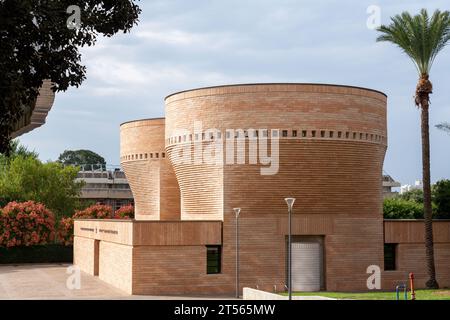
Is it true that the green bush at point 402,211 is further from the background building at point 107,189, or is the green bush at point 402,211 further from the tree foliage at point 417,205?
the background building at point 107,189

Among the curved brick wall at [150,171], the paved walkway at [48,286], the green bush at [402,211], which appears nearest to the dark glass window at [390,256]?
the paved walkway at [48,286]

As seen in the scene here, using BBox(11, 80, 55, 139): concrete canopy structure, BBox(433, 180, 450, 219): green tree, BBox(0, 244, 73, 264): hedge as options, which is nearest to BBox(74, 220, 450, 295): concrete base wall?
BBox(433, 180, 450, 219): green tree

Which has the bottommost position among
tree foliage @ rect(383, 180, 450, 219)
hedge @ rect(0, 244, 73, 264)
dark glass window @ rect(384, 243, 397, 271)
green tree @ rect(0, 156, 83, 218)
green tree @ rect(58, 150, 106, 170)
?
hedge @ rect(0, 244, 73, 264)

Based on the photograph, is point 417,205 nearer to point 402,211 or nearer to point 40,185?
point 402,211

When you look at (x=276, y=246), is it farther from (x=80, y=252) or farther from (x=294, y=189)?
(x=80, y=252)

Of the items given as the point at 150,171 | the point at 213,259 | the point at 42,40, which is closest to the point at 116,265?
the point at 213,259

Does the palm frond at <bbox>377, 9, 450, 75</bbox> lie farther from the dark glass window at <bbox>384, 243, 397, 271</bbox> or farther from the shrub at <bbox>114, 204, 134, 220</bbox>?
the shrub at <bbox>114, 204, 134, 220</bbox>

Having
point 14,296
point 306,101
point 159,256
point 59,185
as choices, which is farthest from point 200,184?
point 59,185

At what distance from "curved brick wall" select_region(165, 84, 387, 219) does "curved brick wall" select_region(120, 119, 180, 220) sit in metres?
9.87

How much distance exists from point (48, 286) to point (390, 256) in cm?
1725

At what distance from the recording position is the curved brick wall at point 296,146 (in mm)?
33188

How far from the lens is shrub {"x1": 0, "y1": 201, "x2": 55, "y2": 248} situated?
5197 centimetres

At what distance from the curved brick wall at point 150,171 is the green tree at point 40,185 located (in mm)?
18432

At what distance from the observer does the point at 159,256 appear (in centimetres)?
3275
